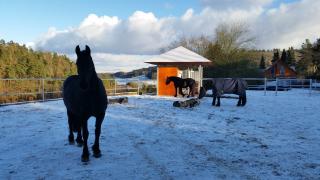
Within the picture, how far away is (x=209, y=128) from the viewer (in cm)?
956

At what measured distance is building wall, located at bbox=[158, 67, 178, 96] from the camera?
23625 mm

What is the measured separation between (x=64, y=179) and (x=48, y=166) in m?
0.78

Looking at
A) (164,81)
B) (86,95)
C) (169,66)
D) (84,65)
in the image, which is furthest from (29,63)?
(84,65)

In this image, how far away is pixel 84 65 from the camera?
5.51 meters

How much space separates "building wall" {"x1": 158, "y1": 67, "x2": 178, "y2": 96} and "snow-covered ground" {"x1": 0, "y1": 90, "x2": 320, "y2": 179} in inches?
484

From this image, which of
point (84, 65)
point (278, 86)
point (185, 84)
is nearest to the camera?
point (84, 65)

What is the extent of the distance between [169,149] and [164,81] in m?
17.0

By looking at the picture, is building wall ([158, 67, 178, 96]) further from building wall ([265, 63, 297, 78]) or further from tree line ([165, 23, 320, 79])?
building wall ([265, 63, 297, 78])

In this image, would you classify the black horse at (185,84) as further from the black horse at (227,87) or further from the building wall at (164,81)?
the black horse at (227,87)

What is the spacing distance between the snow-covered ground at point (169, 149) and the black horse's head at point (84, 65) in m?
1.34

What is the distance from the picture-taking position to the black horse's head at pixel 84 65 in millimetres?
5484

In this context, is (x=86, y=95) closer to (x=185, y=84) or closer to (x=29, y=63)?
(x=185, y=84)

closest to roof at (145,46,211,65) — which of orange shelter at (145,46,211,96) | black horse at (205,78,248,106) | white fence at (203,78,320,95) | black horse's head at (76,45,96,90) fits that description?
orange shelter at (145,46,211,96)

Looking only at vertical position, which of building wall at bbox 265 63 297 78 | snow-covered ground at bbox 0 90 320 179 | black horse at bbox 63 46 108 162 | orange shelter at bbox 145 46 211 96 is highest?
building wall at bbox 265 63 297 78
